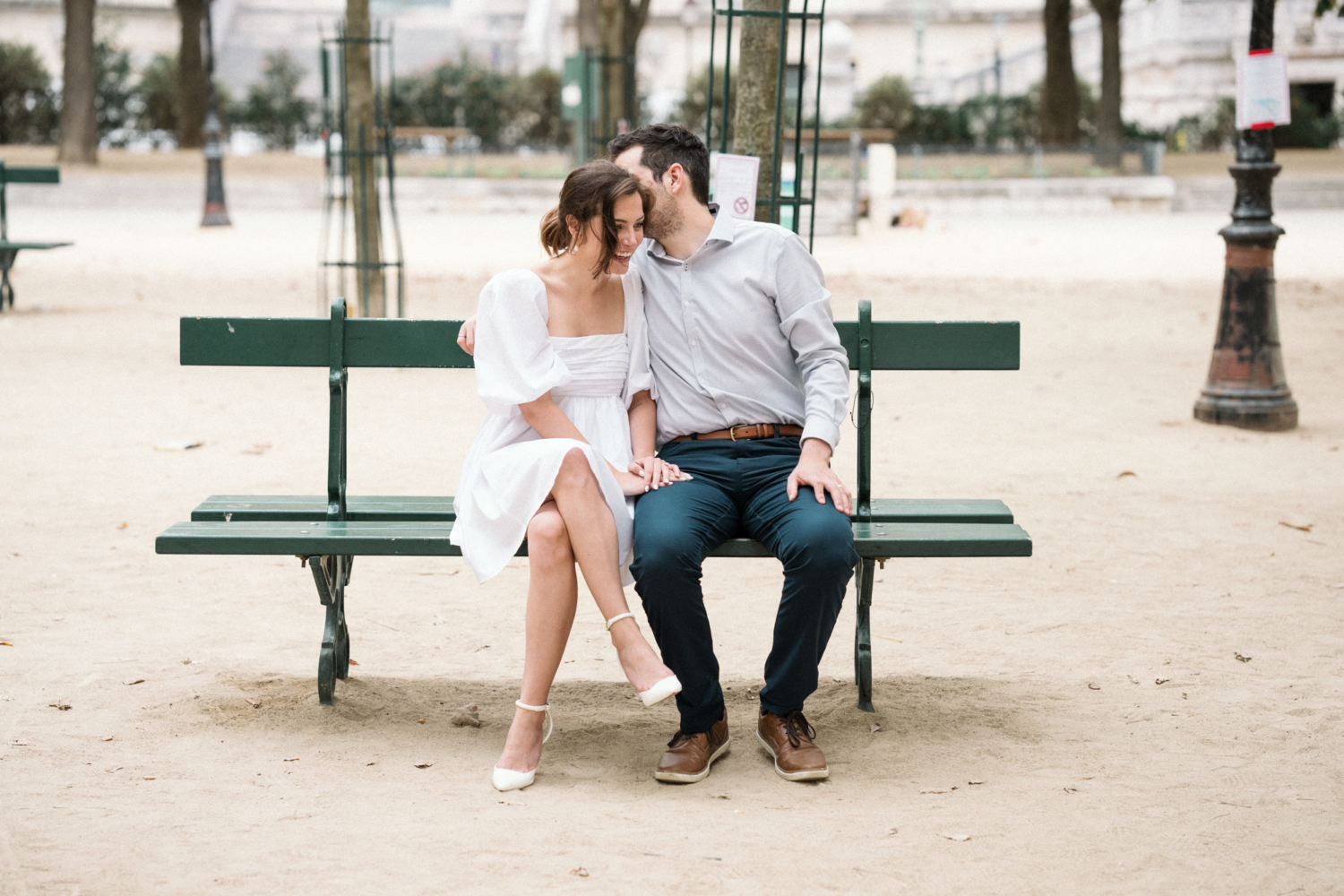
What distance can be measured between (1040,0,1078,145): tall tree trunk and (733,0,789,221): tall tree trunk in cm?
2710

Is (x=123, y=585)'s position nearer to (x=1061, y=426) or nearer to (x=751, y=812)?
(x=751, y=812)

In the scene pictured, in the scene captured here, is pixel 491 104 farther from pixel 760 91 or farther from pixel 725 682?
pixel 725 682

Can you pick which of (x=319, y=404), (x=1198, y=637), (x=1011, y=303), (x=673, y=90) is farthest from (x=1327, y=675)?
(x=673, y=90)

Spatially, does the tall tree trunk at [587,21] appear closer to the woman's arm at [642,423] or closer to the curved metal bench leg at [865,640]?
the woman's arm at [642,423]

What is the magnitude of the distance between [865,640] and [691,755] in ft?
2.30

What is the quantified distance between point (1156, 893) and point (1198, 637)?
1.86 metres

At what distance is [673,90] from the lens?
46219mm

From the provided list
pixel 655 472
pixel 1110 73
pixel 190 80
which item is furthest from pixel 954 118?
pixel 655 472

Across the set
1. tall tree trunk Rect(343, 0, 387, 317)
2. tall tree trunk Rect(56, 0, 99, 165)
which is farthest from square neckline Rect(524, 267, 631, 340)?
tall tree trunk Rect(56, 0, 99, 165)

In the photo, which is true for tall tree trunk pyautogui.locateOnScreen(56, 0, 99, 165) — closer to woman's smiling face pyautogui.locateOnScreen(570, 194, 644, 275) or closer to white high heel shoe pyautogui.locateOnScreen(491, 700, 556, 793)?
woman's smiling face pyautogui.locateOnScreen(570, 194, 644, 275)

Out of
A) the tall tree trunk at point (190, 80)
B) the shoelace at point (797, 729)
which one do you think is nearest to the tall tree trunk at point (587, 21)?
the tall tree trunk at point (190, 80)

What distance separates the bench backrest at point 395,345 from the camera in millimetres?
4070

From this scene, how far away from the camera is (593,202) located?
3.63m

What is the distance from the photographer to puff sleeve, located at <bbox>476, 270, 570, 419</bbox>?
11.8 ft
